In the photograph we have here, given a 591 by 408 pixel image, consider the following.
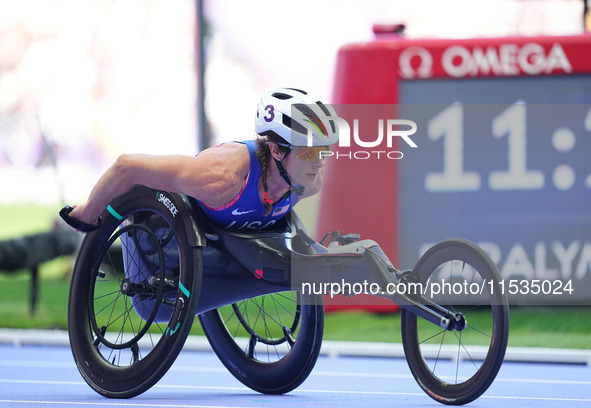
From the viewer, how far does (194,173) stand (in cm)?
440

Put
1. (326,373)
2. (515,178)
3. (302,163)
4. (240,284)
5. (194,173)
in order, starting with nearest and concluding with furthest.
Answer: (194,173) < (302,163) < (240,284) < (326,373) < (515,178)

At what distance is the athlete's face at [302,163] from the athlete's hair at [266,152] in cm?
5

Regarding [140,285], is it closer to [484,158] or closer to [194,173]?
[194,173]

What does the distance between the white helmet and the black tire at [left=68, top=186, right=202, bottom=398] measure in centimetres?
54

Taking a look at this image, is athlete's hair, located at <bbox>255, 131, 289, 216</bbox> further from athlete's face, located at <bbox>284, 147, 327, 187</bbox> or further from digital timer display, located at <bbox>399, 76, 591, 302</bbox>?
digital timer display, located at <bbox>399, 76, 591, 302</bbox>

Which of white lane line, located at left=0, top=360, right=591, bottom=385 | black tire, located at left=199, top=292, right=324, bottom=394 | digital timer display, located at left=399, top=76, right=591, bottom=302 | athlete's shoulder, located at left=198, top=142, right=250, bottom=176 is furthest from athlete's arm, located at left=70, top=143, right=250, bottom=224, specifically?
digital timer display, located at left=399, top=76, right=591, bottom=302

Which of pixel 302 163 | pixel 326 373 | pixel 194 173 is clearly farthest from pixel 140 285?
pixel 326 373

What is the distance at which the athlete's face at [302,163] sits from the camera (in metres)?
4.55

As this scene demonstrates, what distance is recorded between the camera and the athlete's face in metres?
4.55

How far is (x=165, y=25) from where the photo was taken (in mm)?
13305

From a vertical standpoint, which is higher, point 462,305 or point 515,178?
point 515,178

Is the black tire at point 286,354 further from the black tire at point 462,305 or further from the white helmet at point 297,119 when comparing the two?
the white helmet at point 297,119

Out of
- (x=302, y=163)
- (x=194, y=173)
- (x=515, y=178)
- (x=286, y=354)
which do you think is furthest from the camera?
(x=515, y=178)

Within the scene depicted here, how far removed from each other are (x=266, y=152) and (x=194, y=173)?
36 cm
